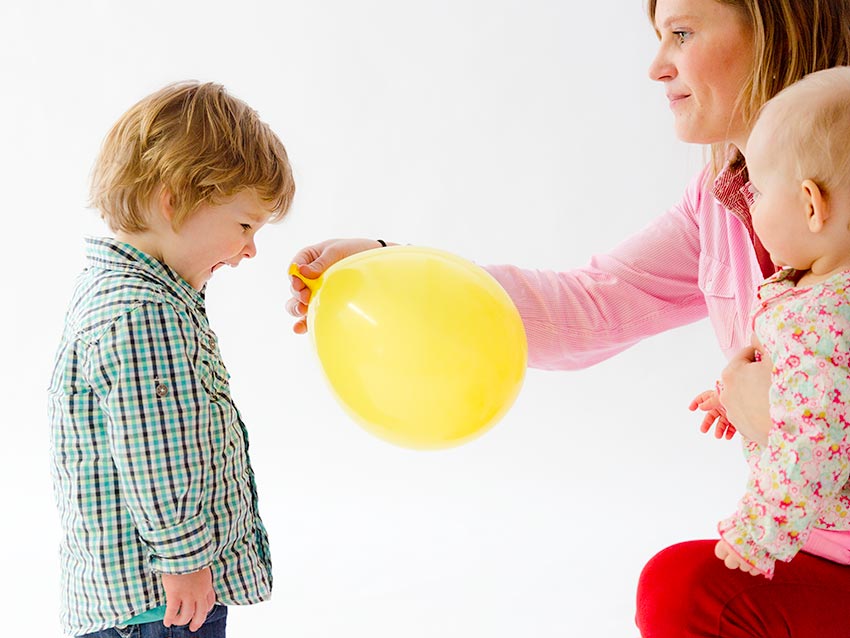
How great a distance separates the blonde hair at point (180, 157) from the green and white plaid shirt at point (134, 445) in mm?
72

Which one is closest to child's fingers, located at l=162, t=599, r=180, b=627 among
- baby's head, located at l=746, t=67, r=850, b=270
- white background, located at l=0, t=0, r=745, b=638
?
baby's head, located at l=746, t=67, r=850, b=270

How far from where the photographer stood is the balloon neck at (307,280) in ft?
5.08

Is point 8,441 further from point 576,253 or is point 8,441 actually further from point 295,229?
point 576,253

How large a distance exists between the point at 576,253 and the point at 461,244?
340 mm

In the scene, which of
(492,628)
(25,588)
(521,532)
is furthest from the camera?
(521,532)

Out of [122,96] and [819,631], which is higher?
[122,96]

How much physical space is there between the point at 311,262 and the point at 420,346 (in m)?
0.34

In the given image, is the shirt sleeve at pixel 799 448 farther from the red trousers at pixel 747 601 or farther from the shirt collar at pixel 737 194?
the shirt collar at pixel 737 194

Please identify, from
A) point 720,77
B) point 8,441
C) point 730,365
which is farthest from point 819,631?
point 8,441

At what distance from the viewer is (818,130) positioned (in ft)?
4.13

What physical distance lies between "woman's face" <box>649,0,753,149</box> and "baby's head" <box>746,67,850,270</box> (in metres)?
0.30

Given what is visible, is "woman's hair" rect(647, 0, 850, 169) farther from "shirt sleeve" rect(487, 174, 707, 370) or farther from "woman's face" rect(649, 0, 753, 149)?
"shirt sleeve" rect(487, 174, 707, 370)

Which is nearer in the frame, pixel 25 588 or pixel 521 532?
pixel 25 588

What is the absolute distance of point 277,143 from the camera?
1610 mm
